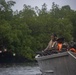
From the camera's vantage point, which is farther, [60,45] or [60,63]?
[60,45]

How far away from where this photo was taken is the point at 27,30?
2662 inches

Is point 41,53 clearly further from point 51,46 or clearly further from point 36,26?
point 36,26

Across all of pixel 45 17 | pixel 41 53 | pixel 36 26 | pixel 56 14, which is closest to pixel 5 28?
pixel 36 26

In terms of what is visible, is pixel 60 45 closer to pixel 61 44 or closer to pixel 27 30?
pixel 61 44

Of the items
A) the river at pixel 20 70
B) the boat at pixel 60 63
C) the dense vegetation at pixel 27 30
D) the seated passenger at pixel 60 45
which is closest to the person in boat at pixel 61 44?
the seated passenger at pixel 60 45

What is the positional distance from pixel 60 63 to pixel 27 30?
173ft

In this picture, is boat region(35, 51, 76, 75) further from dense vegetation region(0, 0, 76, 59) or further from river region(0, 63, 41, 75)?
dense vegetation region(0, 0, 76, 59)

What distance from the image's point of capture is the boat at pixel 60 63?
1405 cm

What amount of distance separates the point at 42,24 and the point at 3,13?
915cm

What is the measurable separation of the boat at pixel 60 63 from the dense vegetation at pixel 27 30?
44824mm

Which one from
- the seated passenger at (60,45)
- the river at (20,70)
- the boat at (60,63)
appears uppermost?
the seated passenger at (60,45)

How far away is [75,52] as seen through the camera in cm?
1470

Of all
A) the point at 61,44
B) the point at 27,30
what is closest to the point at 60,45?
the point at 61,44

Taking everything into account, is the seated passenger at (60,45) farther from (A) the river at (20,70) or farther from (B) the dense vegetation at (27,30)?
(B) the dense vegetation at (27,30)
